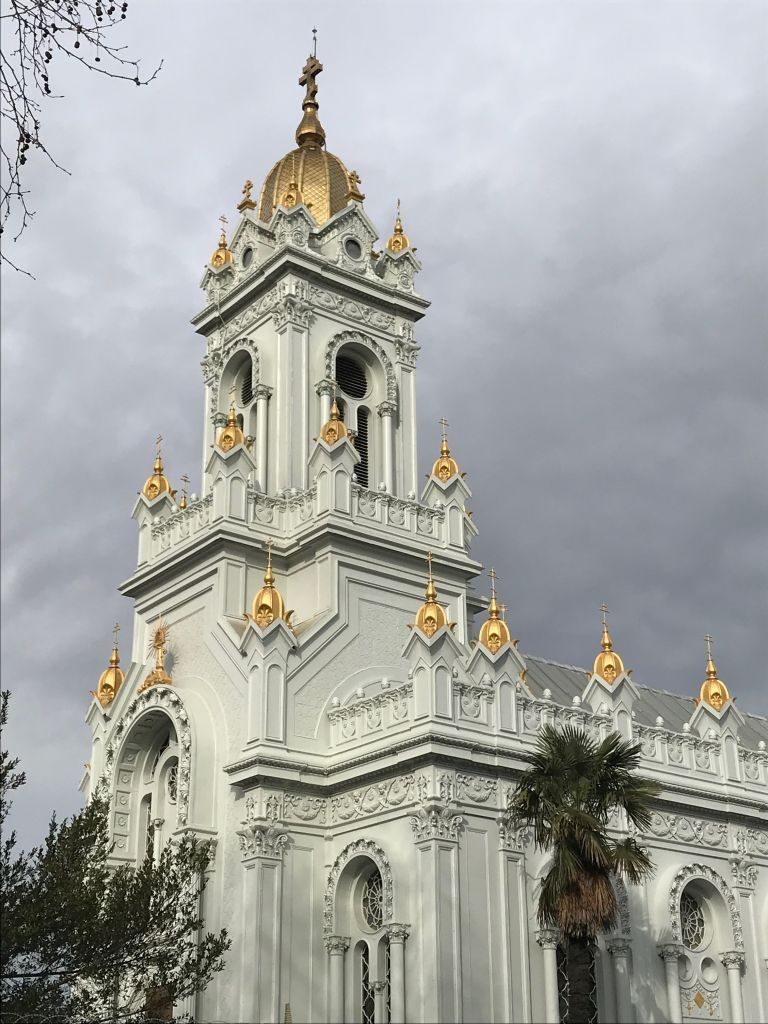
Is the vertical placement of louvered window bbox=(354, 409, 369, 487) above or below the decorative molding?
above

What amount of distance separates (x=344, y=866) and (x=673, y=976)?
25.7ft

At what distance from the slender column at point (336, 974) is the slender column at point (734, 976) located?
926 centimetres

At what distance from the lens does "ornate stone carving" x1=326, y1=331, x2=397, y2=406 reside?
125ft

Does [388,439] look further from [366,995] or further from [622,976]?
[622,976]

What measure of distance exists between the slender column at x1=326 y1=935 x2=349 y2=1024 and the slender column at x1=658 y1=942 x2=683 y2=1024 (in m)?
7.27

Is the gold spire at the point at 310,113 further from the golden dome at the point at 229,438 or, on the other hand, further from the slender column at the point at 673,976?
the slender column at the point at 673,976

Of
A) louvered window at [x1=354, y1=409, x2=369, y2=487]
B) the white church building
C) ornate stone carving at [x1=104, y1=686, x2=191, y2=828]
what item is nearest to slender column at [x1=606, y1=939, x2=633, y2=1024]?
the white church building

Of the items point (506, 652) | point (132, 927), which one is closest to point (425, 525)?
point (506, 652)

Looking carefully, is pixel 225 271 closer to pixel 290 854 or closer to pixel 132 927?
pixel 290 854

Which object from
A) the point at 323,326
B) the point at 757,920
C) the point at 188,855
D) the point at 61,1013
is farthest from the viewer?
the point at 323,326

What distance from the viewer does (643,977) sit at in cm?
2958

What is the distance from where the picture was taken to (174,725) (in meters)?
31.9

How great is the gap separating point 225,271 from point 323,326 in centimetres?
456

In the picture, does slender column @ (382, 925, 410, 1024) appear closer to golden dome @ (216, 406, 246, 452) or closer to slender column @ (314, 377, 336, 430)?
golden dome @ (216, 406, 246, 452)
